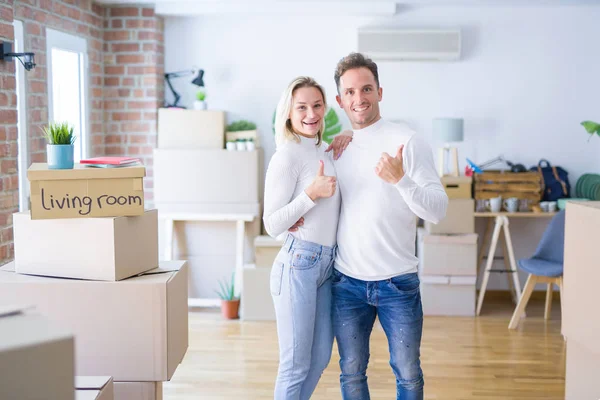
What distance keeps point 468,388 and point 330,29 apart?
3.13 metres

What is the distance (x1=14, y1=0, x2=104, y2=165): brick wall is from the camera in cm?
420

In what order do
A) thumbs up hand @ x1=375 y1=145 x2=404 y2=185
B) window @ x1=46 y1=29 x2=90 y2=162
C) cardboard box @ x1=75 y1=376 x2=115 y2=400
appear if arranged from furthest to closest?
window @ x1=46 y1=29 x2=90 y2=162
thumbs up hand @ x1=375 y1=145 x2=404 y2=185
cardboard box @ x1=75 y1=376 x2=115 y2=400

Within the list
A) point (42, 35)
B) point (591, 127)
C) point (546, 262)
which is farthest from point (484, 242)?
point (42, 35)

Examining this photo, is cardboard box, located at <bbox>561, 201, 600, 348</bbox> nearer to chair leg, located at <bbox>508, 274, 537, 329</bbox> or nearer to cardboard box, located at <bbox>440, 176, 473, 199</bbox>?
chair leg, located at <bbox>508, 274, 537, 329</bbox>

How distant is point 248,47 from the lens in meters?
5.75

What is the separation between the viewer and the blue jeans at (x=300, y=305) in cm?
237

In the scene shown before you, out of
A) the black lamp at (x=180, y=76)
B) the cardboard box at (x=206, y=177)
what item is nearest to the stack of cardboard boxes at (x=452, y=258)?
the cardboard box at (x=206, y=177)

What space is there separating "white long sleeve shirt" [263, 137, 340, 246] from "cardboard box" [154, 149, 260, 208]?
116 inches

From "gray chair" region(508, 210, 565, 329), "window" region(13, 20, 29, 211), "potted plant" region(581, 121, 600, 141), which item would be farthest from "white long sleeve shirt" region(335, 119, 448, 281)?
"potted plant" region(581, 121, 600, 141)

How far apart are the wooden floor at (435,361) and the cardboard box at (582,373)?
738mm

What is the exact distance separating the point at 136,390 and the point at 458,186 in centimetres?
362

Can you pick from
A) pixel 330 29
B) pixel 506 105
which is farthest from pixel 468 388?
pixel 330 29

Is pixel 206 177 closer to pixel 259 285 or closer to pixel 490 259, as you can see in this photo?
pixel 259 285

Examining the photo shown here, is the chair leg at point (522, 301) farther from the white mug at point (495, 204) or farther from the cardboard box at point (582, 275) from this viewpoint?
the cardboard box at point (582, 275)
